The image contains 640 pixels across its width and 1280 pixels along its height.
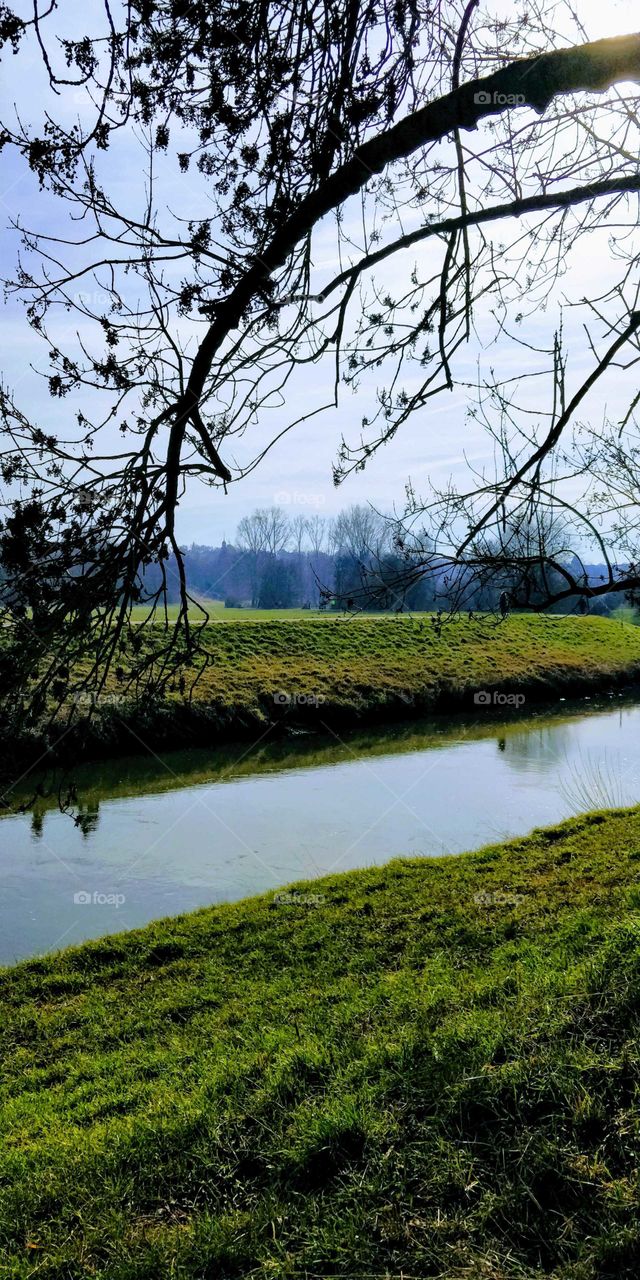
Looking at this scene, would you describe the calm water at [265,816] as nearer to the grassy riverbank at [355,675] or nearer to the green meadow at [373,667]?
the grassy riverbank at [355,675]

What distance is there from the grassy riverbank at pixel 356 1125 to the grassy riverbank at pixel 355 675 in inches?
544

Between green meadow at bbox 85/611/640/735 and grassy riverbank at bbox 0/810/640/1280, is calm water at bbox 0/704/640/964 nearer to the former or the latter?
grassy riverbank at bbox 0/810/640/1280

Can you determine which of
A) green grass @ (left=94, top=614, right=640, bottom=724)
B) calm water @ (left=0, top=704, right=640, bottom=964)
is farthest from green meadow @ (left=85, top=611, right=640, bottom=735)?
calm water @ (left=0, top=704, right=640, bottom=964)

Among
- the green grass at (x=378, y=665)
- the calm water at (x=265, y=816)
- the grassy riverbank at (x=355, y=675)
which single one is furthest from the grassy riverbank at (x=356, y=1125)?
the green grass at (x=378, y=665)

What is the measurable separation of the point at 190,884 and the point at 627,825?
18.4 feet

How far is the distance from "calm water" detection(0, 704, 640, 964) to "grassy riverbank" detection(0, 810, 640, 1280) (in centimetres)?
166

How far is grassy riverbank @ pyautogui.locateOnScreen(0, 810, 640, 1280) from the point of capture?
324 cm

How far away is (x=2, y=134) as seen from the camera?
3.83m

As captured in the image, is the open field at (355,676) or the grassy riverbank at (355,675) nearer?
the open field at (355,676)

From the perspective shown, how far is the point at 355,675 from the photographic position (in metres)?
29.5

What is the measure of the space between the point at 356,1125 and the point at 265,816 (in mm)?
11322

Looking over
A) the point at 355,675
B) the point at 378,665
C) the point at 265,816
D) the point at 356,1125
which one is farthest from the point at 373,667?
the point at 356,1125

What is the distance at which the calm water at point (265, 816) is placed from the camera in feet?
37.0

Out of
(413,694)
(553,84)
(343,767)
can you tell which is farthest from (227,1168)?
(413,694)
